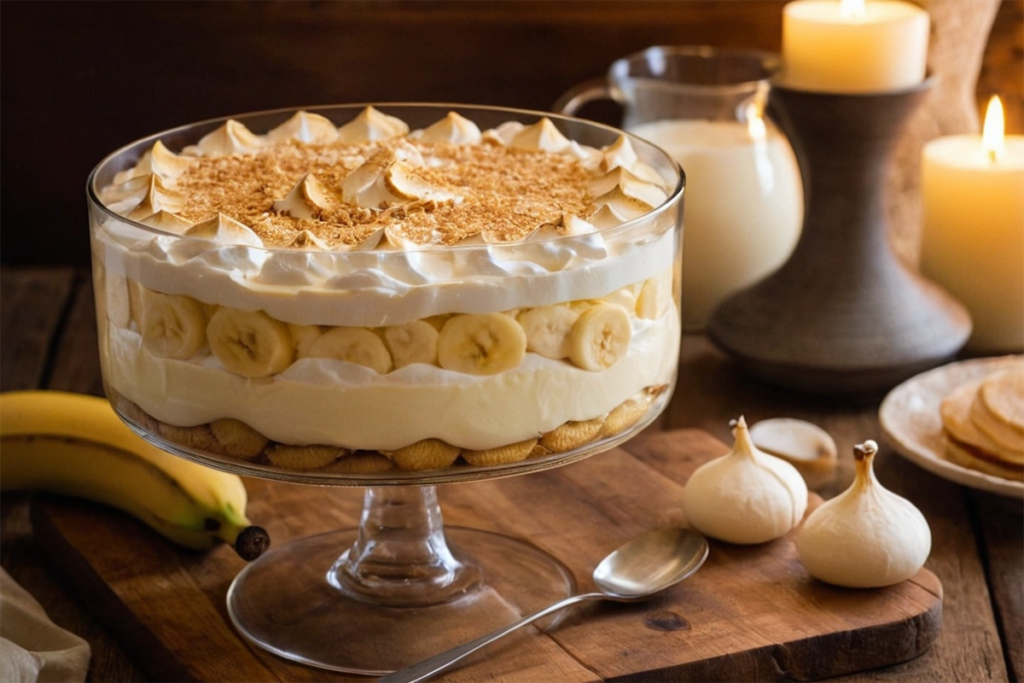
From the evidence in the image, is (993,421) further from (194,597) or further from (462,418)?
(194,597)

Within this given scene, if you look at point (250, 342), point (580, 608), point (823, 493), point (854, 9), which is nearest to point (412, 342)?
point (250, 342)

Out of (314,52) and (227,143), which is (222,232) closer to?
(227,143)

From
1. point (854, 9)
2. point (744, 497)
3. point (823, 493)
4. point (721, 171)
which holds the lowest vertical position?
point (823, 493)

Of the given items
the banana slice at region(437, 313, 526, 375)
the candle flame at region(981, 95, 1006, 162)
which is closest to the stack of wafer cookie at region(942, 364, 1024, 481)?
the candle flame at region(981, 95, 1006, 162)

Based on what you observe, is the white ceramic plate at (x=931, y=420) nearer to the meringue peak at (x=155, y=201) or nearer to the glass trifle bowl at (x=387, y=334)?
the glass trifle bowl at (x=387, y=334)

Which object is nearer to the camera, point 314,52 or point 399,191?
point 399,191

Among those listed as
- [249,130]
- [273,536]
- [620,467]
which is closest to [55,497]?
[273,536]

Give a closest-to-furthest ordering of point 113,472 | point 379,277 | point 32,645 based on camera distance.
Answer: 1. point 379,277
2. point 32,645
3. point 113,472

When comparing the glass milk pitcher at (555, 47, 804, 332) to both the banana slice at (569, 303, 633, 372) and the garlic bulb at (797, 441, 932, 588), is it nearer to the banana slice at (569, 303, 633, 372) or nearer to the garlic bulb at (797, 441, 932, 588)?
the garlic bulb at (797, 441, 932, 588)
